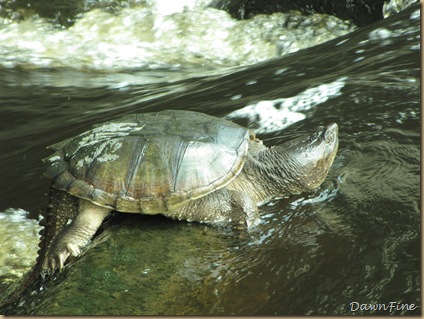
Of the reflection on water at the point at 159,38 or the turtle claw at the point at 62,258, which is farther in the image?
the reflection on water at the point at 159,38

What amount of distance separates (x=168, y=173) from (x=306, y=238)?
0.77 meters

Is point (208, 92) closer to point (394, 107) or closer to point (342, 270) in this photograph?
point (394, 107)

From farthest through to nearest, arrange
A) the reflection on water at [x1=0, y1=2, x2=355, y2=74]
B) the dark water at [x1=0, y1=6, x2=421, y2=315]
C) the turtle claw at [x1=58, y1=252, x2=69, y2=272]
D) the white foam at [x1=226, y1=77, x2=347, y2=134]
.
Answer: the reflection on water at [x1=0, y1=2, x2=355, y2=74] < the white foam at [x1=226, y1=77, x2=347, y2=134] < the turtle claw at [x1=58, y1=252, x2=69, y2=272] < the dark water at [x1=0, y1=6, x2=421, y2=315]

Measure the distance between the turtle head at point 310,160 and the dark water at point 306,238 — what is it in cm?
8

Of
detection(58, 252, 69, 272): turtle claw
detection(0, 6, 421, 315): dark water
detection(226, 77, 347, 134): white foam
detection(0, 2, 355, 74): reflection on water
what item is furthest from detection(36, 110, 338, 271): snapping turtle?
detection(0, 2, 355, 74): reflection on water

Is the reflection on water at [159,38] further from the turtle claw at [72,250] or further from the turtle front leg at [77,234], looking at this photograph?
the turtle claw at [72,250]

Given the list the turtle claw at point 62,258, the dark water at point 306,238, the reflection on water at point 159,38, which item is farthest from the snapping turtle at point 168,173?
the reflection on water at point 159,38

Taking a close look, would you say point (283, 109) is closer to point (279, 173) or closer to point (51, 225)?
point (279, 173)

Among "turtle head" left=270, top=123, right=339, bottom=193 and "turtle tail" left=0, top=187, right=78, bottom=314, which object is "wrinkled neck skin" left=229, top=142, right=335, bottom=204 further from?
"turtle tail" left=0, top=187, right=78, bottom=314

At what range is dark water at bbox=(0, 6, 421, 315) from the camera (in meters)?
2.54

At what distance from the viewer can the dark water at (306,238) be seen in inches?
99.8

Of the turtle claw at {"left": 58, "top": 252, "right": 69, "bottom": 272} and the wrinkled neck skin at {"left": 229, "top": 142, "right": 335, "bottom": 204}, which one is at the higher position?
the wrinkled neck skin at {"left": 229, "top": 142, "right": 335, "bottom": 204}

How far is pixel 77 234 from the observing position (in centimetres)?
319

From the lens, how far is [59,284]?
9.17 feet
